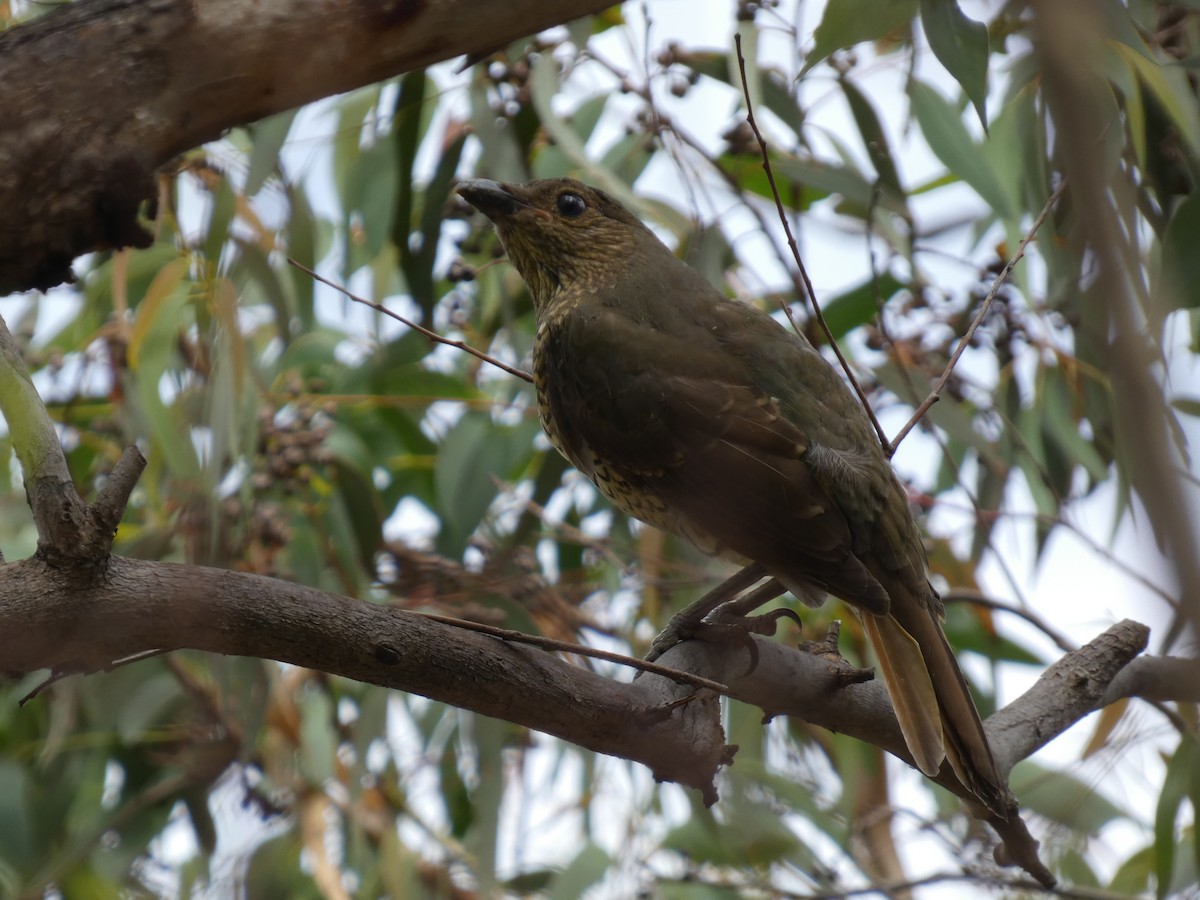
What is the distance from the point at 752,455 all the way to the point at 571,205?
959 millimetres

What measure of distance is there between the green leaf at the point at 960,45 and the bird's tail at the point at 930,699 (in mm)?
951

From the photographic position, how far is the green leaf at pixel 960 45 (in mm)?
2529

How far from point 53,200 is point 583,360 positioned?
3.67ft

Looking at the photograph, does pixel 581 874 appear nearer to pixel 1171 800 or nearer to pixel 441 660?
pixel 1171 800

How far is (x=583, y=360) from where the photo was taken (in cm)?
274

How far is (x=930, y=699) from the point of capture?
7.30 feet

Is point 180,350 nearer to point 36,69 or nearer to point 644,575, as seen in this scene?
point 644,575

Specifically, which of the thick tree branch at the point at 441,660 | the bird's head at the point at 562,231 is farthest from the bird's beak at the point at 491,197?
the thick tree branch at the point at 441,660

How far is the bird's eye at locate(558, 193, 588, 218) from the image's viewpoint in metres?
3.20

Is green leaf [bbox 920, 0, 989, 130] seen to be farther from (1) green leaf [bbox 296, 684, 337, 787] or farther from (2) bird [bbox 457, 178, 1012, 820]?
(1) green leaf [bbox 296, 684, 337, 787]

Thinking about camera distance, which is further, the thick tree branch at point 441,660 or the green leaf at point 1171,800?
the green leaf at point 1171,800

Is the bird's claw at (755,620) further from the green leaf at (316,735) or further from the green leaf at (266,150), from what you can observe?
the green leaf at (316,735)

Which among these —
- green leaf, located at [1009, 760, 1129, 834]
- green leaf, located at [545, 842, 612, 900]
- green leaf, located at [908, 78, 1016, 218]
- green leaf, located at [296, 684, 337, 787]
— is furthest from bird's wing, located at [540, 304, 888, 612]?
green leaf, located at [296, 684, 337, 787]

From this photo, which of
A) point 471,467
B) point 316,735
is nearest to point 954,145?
point 471,467
